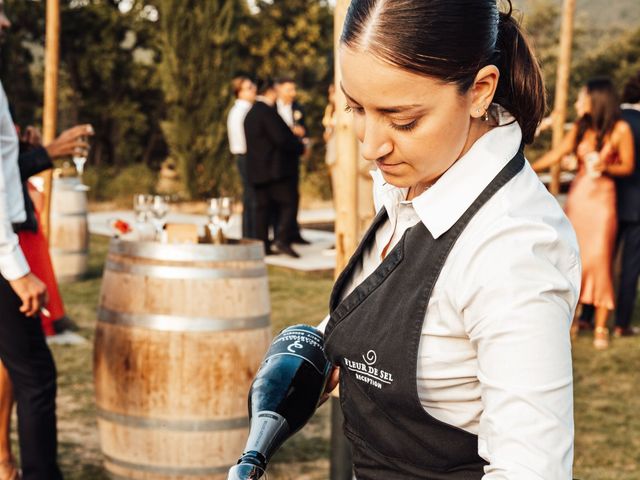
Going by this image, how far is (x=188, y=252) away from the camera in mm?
3559

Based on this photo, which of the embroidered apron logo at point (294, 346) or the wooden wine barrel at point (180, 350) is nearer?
the embroidered apron logo at point (294, 346)

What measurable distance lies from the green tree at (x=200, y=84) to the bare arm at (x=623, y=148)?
1139cm

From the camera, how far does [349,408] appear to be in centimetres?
149

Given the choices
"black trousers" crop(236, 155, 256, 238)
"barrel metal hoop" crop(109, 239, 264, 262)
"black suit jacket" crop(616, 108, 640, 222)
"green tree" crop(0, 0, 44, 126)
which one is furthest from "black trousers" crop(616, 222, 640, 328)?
"green tree" crop(0, 0, 44, 126)

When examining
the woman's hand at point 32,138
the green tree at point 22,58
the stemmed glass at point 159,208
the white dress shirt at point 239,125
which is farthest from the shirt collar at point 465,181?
the green tree at point 22,58

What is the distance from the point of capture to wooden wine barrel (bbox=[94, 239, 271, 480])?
11.7 ft

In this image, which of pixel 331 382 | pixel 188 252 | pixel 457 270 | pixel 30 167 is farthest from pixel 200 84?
pixel 457 270

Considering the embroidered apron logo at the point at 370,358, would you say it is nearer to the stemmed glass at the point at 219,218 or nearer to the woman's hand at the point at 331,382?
the woman's hand at the point at 331,382

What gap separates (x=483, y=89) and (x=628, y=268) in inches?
237

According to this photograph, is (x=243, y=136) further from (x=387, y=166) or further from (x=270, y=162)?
(x=387, y=166)

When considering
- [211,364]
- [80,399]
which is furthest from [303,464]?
[80,399]

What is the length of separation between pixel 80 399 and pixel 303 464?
5.26 ft

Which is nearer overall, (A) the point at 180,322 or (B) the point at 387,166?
(B) the point at 387,166

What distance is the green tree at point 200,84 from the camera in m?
16.6
